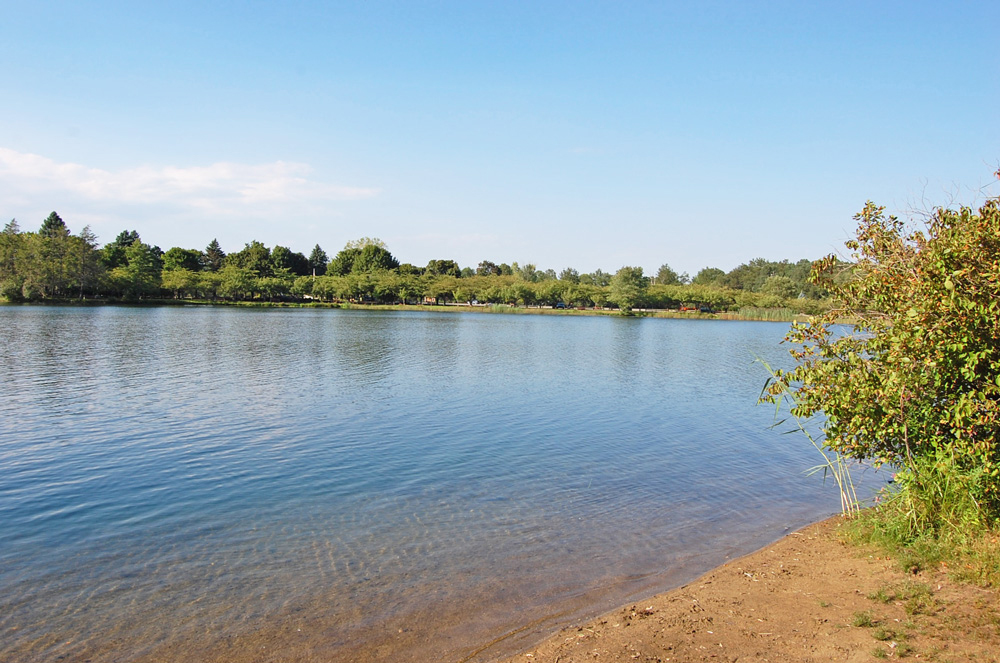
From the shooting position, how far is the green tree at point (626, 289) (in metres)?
121

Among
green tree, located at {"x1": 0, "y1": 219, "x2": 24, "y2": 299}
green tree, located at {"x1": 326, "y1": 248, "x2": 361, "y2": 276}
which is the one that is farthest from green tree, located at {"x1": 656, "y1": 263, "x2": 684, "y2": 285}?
green tree, located at {"x1": 0, "y1": 219, "x2": 24, "y2": 299}

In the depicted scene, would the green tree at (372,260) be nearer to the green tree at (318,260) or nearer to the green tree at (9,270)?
the green tree at (318,260)

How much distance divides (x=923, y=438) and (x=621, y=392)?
61.7 feet

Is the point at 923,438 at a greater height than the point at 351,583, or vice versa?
the point at 923,438

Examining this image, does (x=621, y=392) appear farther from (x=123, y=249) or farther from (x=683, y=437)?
Answer: (x=123, y=249)

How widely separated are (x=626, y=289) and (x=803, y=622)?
11706 centimetres

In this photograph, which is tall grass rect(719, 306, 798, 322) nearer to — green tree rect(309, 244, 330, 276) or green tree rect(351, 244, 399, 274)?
green tree rect(351, 244, 399, 274)

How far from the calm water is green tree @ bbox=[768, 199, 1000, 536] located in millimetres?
2877

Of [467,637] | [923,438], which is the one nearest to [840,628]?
[923,438]

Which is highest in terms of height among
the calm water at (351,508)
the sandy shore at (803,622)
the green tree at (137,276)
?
the green tree at (137,276)

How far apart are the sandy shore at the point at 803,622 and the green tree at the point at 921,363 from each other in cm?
137

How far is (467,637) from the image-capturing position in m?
6.99

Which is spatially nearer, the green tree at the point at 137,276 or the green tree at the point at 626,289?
the green tree at the point at 137,276

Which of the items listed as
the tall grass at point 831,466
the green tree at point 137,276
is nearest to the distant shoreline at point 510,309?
the green tree at point 137,276
